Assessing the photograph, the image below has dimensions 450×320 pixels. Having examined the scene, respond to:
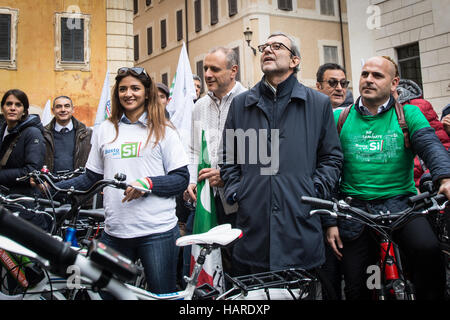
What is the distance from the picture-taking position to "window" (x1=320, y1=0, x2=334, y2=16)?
26.4m

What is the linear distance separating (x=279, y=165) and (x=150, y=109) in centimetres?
97

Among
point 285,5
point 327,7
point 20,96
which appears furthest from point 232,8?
point 20,96

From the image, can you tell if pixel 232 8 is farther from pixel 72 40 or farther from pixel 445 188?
pixel 445 188

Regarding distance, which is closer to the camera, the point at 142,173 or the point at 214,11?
the point at 142,173

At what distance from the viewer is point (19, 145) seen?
4500 millimetres

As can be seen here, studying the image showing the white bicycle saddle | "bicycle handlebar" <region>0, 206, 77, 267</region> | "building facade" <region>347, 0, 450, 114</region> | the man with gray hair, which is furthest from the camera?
"building facade" <region>347, 0, 450, 114</region>

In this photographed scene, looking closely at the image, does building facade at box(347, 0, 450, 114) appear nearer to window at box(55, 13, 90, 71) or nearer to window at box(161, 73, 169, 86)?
window at box(55, 13, 90, 71)

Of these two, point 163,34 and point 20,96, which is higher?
point 163,34

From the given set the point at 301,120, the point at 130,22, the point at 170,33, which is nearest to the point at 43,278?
the point at 301,120

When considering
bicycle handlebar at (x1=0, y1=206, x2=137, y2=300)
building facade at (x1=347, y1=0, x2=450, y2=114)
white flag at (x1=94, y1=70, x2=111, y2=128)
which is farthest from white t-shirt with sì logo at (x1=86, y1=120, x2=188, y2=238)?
building facade at (x1=347, y1=0, x2=450, y2=114)

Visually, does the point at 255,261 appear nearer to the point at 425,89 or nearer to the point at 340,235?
the point at 340,235

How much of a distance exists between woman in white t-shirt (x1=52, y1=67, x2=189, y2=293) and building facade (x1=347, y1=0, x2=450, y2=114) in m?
9.03
